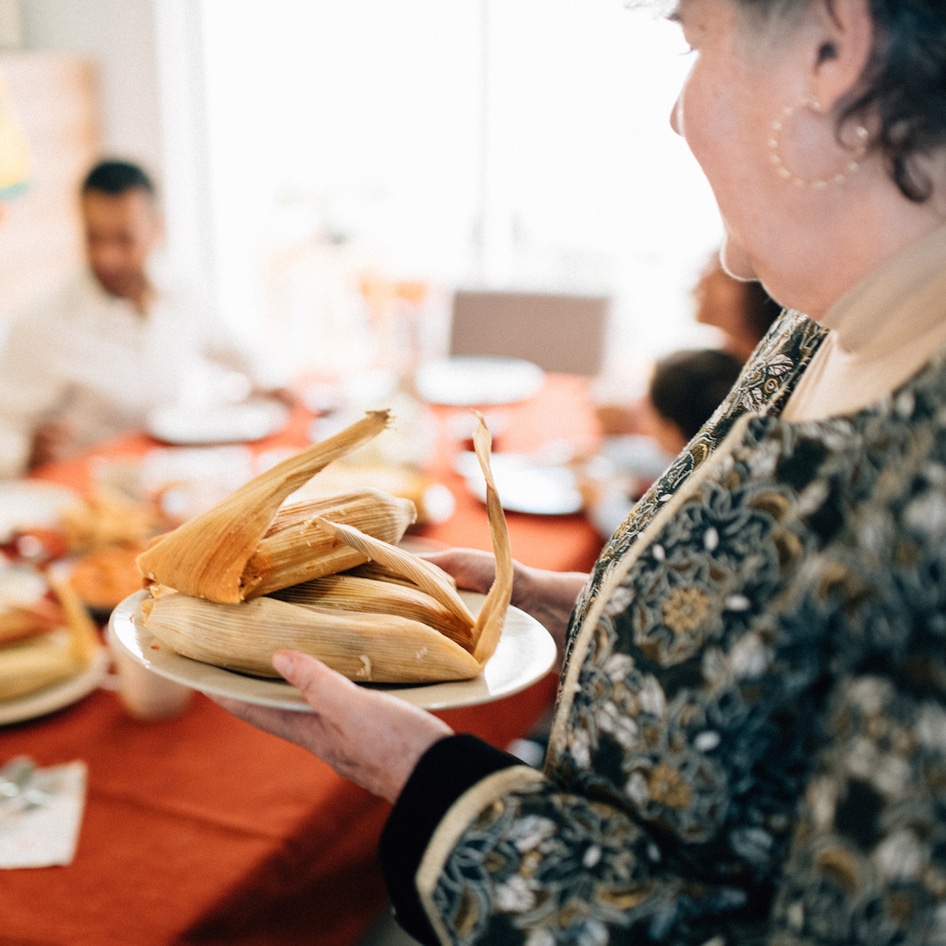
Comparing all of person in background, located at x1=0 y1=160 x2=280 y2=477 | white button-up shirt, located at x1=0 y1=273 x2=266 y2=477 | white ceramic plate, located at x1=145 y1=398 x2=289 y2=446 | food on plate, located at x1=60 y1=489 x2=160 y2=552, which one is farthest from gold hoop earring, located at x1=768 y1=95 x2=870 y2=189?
white button-up shirt, located at x1=0 y1=273 x2=266 y2=477

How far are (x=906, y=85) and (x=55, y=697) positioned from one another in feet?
3.36

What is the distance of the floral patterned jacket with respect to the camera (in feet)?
1.54

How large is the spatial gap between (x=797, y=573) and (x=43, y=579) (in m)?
1.11

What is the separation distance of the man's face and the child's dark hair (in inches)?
63.9

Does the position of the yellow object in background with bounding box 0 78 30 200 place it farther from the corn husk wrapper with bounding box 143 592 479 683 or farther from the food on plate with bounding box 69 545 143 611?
the corn husk wrapper with bounding box 143 592 479 683

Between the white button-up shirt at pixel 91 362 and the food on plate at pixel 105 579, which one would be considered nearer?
the food on plate at pixel 105 579

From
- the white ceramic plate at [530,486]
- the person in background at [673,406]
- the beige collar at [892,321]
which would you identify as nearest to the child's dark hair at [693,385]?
the person in background at [673,406]

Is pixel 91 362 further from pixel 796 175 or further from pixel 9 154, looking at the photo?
pixel 796 175

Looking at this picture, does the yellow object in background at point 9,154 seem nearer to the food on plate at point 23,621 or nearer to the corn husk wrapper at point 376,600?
the food on plate at point 23,621

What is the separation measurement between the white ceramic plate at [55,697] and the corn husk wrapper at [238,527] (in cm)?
50

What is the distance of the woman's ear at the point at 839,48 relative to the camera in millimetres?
526

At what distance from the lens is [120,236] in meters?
2.68

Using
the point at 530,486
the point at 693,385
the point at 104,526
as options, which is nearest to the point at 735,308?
the point at 693,385

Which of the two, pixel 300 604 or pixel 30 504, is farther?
pixel 30 504
